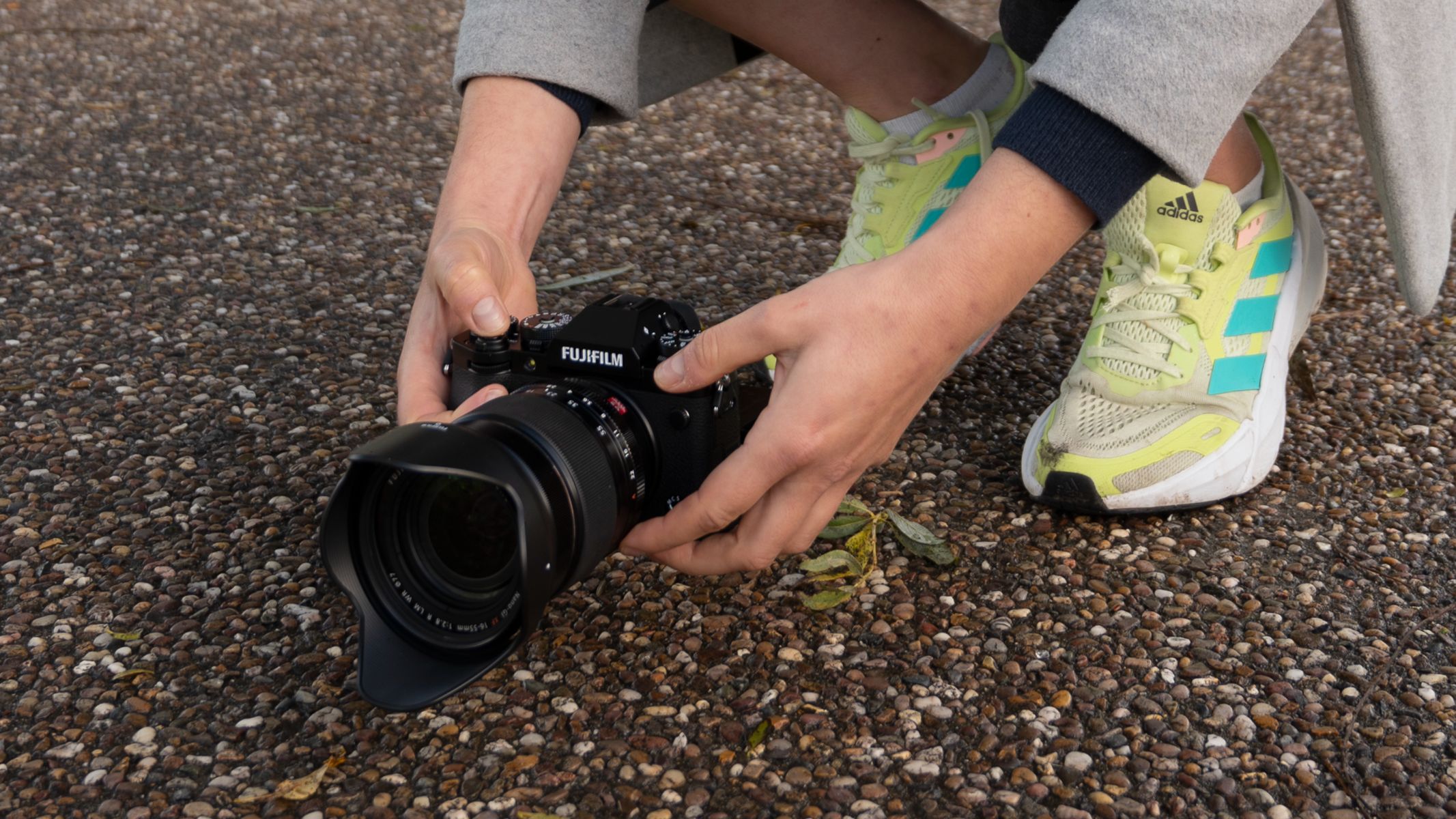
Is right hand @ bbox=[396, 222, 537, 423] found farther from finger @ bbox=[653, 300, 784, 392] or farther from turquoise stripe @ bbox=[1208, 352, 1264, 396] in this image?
turquoise stripe @ bbox=[1208, 352, 1264, 396]

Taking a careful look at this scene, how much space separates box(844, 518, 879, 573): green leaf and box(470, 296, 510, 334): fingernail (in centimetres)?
57

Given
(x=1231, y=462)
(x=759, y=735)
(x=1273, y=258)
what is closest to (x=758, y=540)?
(x=759, y=735)

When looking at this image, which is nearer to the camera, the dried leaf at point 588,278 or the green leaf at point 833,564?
the green leaf at point 833,564

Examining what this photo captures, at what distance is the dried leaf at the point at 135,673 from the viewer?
1.51 metres

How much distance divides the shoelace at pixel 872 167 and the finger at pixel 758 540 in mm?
797

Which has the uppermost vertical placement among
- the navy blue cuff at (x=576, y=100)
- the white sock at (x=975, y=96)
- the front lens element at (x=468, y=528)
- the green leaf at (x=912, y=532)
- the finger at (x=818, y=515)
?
the navy blue cuff at (x=576, y=100)

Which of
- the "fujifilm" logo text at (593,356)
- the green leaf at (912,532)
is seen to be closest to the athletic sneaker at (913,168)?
the green leaf at (912,532)

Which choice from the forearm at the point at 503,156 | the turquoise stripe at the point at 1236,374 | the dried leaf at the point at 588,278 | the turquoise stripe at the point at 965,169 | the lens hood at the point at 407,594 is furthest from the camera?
the dried leaf at the point at 588,278

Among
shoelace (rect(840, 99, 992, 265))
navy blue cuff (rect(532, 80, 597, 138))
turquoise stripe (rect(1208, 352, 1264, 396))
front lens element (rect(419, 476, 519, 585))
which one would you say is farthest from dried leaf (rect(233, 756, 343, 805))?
turquoise stripe (rect(1208, 352, 1264, 396))

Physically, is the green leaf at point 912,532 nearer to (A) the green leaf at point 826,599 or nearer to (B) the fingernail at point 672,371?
(A) the green leaf at point 826,599

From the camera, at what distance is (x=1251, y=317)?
1949 mm

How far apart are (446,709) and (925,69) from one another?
1331 millimetres

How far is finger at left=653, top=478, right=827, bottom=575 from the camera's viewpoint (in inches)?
57.6

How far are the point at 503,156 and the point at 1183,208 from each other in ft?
3.28
